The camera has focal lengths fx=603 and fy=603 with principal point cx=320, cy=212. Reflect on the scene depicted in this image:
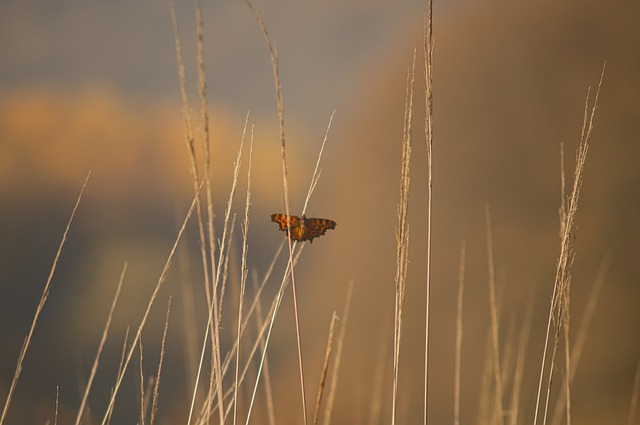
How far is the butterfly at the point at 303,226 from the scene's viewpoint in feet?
2.95

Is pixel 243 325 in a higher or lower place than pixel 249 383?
higher

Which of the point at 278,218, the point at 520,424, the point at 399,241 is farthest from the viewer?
the point at 520,424

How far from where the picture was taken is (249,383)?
125 centimetres

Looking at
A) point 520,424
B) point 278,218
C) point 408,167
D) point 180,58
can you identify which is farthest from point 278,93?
point 520,424

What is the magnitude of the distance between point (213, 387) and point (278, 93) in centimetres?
46

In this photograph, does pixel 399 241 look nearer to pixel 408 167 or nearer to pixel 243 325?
pixel 408 167

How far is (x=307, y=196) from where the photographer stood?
2.98 ft

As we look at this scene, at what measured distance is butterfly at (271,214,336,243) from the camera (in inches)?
35.4

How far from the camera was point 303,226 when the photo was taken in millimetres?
898

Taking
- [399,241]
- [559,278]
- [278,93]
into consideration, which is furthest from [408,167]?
[559,278]

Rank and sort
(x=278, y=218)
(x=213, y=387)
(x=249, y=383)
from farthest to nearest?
(x=249, y=383) → (x=278, y=218) → (x=213, y=387)

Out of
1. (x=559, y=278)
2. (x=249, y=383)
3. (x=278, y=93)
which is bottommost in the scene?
(x=249, y=383)

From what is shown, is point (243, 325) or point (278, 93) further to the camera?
point (243, 325)

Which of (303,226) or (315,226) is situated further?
(315,226)
